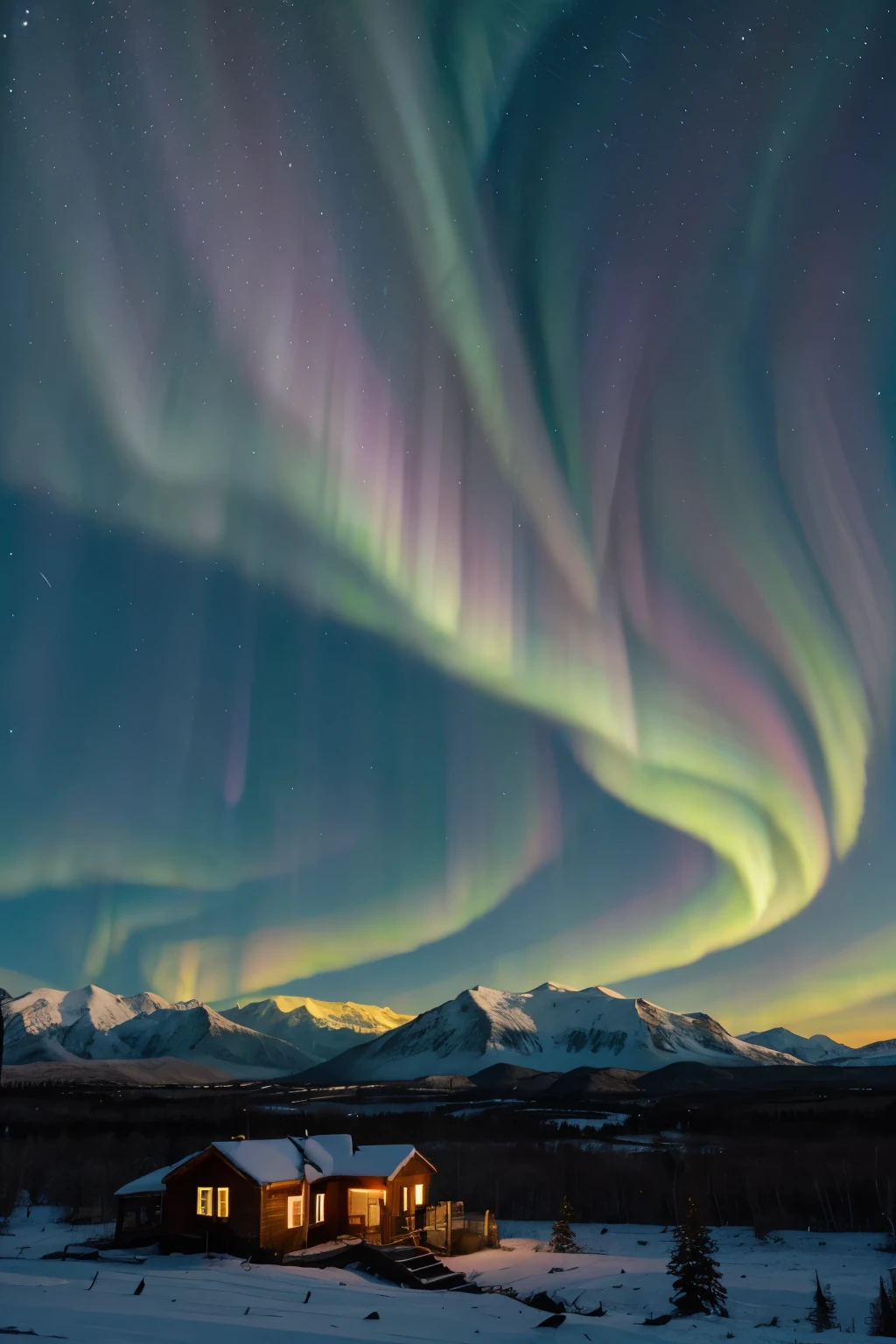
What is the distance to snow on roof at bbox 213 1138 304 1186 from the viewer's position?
48500 mm

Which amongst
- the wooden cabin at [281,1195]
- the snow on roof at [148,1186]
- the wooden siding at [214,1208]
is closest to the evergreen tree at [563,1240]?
the wooden cabin at [281,1195]

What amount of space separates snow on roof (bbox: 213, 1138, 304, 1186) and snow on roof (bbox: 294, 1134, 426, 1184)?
1.26 m

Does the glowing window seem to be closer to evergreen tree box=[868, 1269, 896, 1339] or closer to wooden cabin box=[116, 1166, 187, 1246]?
wooden cabin box=[116, 1166, 187, 1246]

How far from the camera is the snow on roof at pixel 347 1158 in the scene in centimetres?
5428

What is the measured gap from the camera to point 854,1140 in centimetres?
13738

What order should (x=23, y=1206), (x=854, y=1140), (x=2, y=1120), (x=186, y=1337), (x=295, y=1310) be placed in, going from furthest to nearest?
(x=2, y=1120), (x=854, y=1140), (x=23, y=1206), (x=295, y=1310), (x=186, y=1337)

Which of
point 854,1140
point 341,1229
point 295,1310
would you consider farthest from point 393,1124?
point 295,1310

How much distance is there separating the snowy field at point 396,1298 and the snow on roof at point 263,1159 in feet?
13.2

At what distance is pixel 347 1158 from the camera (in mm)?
56594

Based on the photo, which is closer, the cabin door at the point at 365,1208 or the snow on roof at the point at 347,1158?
the cabin door at the point at 365,1208

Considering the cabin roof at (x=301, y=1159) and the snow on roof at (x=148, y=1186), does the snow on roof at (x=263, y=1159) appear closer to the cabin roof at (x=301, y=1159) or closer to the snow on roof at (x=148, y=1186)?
the cabin roof at (x=301, y=1159)

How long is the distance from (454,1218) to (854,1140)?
96.4m

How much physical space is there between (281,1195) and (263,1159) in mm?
1961

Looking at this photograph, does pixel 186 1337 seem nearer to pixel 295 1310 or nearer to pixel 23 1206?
pixel 295 1310
